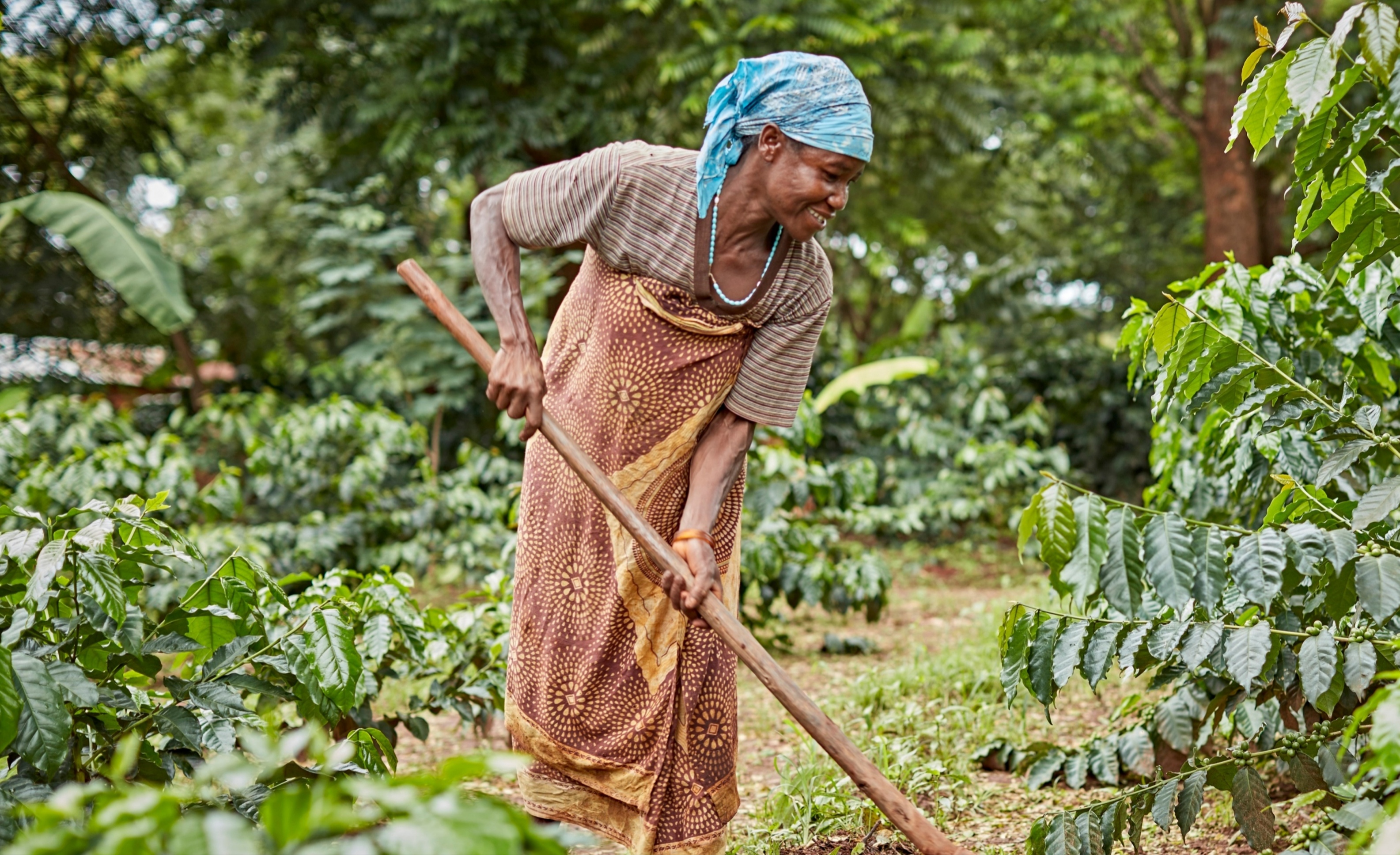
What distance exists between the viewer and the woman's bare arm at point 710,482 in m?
2.39

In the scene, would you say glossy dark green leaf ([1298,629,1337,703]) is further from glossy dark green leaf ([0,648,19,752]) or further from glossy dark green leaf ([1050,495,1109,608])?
glossy dark green leaf ([0,648,19,752])

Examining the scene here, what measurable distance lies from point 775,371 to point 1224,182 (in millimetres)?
6904

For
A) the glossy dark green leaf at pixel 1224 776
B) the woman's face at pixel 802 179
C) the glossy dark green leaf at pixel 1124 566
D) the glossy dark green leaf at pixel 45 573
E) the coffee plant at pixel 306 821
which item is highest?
the woman's face at pixel 802 179

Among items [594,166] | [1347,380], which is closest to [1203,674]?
[1347,380]

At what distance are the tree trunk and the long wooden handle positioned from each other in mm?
6838

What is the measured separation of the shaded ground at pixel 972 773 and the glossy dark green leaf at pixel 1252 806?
32 centimetres

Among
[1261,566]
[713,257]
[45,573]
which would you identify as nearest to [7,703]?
[45,573]

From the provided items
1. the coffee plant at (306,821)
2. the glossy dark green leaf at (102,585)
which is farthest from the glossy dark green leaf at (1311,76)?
the glossy dark green leaf at (102,585)

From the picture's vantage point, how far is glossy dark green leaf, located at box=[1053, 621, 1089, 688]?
214 centimetres

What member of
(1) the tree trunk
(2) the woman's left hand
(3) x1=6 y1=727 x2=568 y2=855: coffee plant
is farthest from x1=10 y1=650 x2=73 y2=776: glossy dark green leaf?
(1) the tree trunk

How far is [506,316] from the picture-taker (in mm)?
2416

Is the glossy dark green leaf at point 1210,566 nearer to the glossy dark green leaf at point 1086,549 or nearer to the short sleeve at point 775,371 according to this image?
the glossy dark green leaf at point 1086,549

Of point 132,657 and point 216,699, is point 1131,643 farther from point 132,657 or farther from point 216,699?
point 132,657

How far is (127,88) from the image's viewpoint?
861cm
